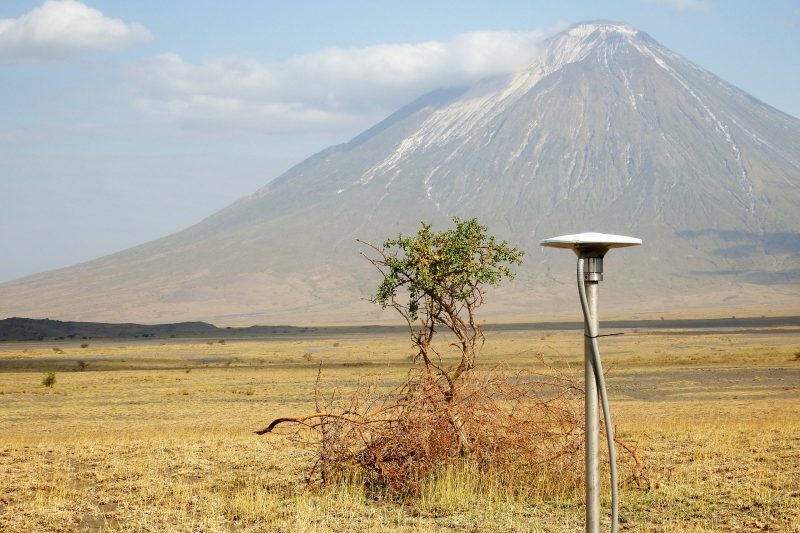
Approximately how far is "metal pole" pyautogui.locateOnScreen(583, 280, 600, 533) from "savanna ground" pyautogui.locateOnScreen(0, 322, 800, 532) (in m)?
2.15

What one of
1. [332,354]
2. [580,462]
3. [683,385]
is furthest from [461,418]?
[332,354]

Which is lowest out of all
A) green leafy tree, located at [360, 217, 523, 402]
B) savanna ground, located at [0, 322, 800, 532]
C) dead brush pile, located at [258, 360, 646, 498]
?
savanna ground, located at [0, 322, 800, 532]

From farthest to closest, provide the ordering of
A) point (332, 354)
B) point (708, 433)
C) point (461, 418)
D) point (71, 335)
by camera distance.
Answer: point (71, 335), point (332, 354), point (708, 433), point (461, 418)

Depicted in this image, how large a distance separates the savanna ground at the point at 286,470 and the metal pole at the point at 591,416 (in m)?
2.15

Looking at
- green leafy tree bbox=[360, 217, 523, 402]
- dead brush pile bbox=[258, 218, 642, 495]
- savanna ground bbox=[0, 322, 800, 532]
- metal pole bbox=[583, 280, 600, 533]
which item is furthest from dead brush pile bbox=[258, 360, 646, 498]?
metal pole bbox=[583, 280, 600, 533]

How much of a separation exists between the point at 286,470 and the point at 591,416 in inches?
289

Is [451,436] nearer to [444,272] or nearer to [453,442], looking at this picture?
[453,442]

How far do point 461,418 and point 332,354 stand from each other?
46.0m

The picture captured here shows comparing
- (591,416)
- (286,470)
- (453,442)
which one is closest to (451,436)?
(453,442)

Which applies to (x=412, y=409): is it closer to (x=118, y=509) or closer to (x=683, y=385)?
(x=118, y=509)

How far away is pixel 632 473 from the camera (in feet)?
45.2

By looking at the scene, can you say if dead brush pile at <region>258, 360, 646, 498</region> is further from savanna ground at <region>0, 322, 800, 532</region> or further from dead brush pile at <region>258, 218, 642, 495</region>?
savanna ground at <region>0, 322, 800, 532</region>

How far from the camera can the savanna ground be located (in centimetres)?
1190

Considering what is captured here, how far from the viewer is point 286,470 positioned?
1541 cm
